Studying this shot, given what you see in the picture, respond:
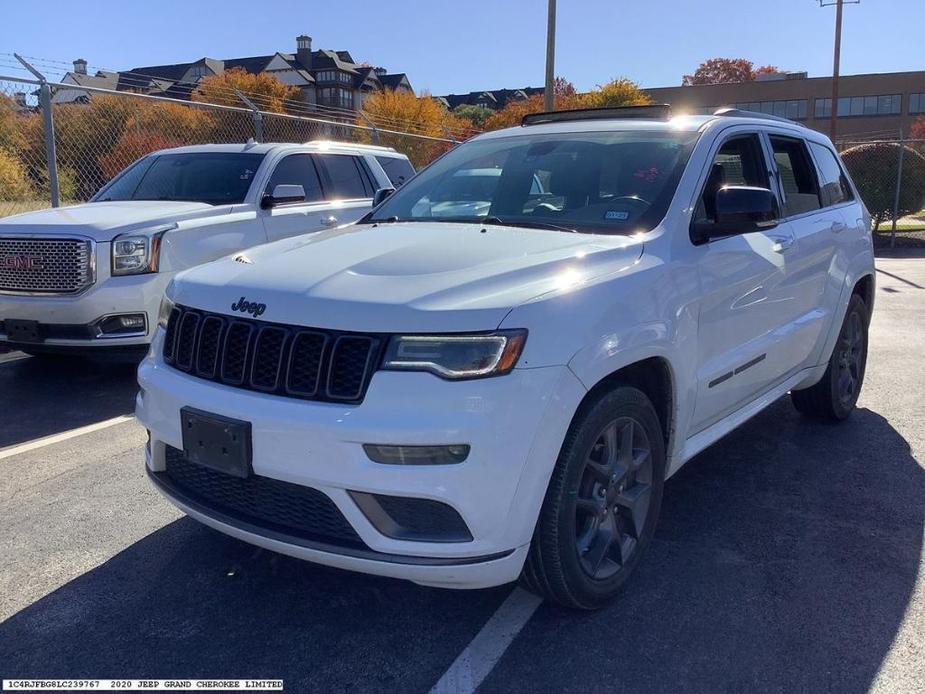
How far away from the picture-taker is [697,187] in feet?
11.7

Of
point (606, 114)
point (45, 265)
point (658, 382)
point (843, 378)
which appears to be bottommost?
point (843, 378)

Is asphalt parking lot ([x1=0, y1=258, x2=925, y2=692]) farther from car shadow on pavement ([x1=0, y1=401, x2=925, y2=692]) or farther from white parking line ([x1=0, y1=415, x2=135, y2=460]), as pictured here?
white parking line ([x1=0, y1=415, x2=135, y2=460])

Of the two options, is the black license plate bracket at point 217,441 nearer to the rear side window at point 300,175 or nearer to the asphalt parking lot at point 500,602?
the asphalt parking lot at point 500,602

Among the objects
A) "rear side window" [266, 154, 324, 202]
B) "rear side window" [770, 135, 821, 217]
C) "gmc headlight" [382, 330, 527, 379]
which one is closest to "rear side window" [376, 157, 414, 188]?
"rear side window" [266, 154, 324, 202]

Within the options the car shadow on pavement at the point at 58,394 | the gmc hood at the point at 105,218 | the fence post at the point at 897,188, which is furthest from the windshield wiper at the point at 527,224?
the fence post at the point at 897,188

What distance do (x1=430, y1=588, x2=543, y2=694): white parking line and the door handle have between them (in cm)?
217

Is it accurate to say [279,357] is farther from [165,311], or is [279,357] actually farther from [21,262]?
[21,262]

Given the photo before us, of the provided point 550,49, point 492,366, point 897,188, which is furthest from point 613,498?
point 897,188

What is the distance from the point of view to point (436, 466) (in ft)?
8.07

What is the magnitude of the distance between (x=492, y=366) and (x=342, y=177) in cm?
621

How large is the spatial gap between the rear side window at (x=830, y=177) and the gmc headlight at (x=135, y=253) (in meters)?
4.63

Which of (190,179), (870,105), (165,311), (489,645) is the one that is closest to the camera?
(489,645)

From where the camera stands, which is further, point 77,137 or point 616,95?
point 616,95

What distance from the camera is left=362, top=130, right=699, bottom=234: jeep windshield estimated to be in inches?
139
